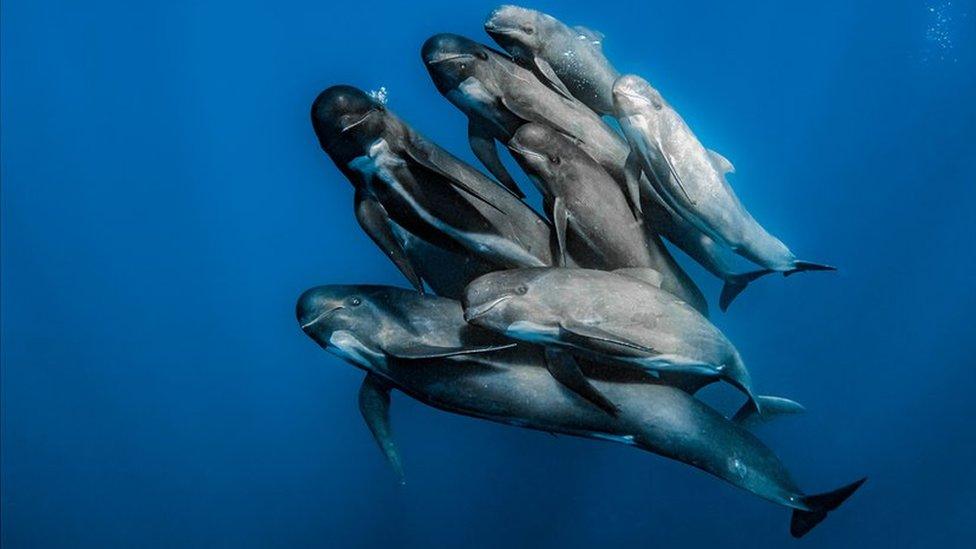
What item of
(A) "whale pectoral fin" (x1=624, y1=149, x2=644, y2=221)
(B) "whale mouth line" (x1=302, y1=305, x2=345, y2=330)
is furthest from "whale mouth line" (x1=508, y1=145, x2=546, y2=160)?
(B) "whale mouth line" (x1=302, y1=305, x2=345, y2=330)

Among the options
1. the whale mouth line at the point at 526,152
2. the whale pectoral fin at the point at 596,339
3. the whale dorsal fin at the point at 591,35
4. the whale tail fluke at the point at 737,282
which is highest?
the whale dorsal fin at the point at 591,35

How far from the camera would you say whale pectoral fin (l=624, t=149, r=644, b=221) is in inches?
195

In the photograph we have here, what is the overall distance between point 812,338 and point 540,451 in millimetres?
3469

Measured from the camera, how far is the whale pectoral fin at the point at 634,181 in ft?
16.3

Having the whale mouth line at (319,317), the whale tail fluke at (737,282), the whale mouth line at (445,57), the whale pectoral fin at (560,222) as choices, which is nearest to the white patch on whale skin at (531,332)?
the whale pectoral fin at (560,222)

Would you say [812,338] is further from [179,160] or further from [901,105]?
[179,160]

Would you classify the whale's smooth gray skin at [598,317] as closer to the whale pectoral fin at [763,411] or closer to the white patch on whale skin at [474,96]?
the whale pectoral fin at [763,411]

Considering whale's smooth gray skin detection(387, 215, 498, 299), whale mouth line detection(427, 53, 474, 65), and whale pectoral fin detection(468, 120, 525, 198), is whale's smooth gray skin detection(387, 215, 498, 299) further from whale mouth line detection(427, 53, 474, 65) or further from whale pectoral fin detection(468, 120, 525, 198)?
whale mouth line detection(427, 53, 474, 65)

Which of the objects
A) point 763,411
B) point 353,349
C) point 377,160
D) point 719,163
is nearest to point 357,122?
point 377,160

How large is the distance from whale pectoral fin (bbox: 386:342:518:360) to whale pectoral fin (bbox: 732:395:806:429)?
1946mm

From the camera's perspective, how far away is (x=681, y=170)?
16.0ft

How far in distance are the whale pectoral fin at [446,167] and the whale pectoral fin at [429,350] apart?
0.92 m

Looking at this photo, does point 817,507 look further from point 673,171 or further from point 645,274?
point 673,171

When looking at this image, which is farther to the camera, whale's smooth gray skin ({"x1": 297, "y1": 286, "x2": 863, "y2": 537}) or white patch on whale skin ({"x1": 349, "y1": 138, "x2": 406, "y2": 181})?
white patch on whale skin ({"x1": 349, "y1": 138, "x2": 406, "y2": 181})
